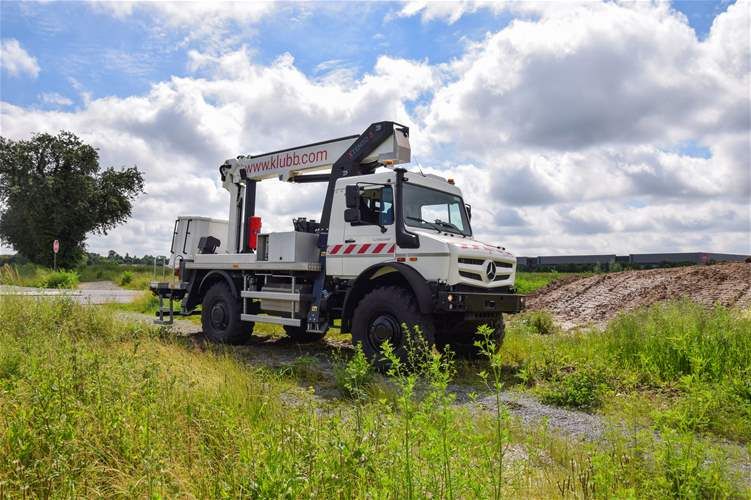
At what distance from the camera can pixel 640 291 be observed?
14.4 m

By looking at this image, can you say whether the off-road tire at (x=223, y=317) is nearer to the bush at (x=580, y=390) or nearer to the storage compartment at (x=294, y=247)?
the storage compartment at (x=294, y=247)

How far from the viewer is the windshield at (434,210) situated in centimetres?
855

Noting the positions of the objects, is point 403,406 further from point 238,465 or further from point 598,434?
point 598,434

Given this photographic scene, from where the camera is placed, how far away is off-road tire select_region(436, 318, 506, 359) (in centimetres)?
855

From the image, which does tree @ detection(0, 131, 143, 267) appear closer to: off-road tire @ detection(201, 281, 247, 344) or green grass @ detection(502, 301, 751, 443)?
off-road tire @ detection(201, 281, 247, 344)

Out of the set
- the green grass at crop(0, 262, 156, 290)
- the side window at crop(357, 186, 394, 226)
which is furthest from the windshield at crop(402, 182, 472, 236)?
the green grass at crop(0, 262, 156, 290)

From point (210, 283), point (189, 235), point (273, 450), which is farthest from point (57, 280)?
point (273, 450)

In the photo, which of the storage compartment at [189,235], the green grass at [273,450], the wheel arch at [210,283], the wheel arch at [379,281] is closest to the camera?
the green grass at [273,450]

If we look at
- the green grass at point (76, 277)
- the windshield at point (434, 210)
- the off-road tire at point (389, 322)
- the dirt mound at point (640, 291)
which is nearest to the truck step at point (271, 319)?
the off-road tire at point (389, 322)

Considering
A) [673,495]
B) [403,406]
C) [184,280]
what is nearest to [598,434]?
[673,495]

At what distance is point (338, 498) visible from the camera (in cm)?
303

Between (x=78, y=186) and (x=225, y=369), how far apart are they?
4099cm

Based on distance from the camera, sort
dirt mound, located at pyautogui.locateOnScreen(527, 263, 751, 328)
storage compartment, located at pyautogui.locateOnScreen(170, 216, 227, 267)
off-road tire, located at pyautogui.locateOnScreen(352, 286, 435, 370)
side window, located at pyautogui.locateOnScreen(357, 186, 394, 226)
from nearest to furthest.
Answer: off-road tire, located at pyautogui.locateOnScreen(352, 286, 435, 370)
side window, located at pyautogui.locateOnScreen(357, 186, 394, 226)
storage compartment, located at pyautogui.locateOnScreen(170, 216, 227, 267)
dirt mound, located at pyautogui.locateOnScreen(527, 263, 751, 328)

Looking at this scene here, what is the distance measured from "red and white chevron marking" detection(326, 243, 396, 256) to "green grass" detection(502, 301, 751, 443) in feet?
8.48
